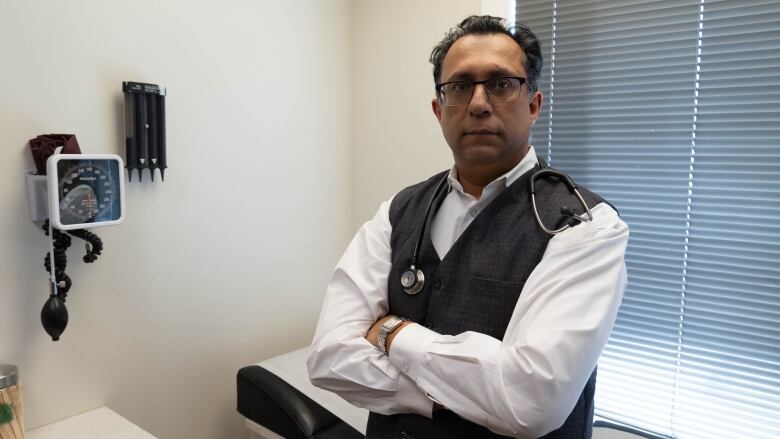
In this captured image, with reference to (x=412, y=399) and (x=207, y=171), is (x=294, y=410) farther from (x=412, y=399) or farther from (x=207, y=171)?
(x=207, y=171)

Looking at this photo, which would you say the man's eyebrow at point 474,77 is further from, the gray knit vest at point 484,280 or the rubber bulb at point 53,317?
the rubber bulb at point 53,317

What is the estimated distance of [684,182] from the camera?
5.48 feet

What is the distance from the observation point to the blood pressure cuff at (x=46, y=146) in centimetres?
138

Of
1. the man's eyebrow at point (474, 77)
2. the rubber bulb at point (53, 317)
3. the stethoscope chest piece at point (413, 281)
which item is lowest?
the rubber bulb at point (53, 317)

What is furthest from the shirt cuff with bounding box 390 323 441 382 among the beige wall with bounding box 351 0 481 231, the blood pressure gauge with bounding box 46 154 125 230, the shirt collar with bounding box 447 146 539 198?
the beige wall with bounding box 351 0 481 231

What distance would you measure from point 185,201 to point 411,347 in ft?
3.44

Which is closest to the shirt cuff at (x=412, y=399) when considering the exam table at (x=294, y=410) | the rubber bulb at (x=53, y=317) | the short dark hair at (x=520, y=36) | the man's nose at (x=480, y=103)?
the exam table at (x=294, y=410)

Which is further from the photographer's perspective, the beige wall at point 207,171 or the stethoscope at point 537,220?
the beige wall at point 207,171

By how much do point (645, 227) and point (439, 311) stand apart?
3.03 ft

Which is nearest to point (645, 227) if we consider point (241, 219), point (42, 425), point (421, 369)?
point (421, 369)

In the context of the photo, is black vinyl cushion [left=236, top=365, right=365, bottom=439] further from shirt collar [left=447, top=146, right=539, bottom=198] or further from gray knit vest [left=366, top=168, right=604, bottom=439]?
shirt collar [left=447, top=146, right=539, bottom=198]

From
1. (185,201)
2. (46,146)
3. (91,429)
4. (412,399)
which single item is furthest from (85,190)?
(412,399)

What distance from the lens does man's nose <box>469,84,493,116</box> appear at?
4.01ft

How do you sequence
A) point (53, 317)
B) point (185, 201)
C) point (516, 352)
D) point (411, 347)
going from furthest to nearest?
point (185, 201)
point (53, 317)
point (411, 347)
point (516, 352)
